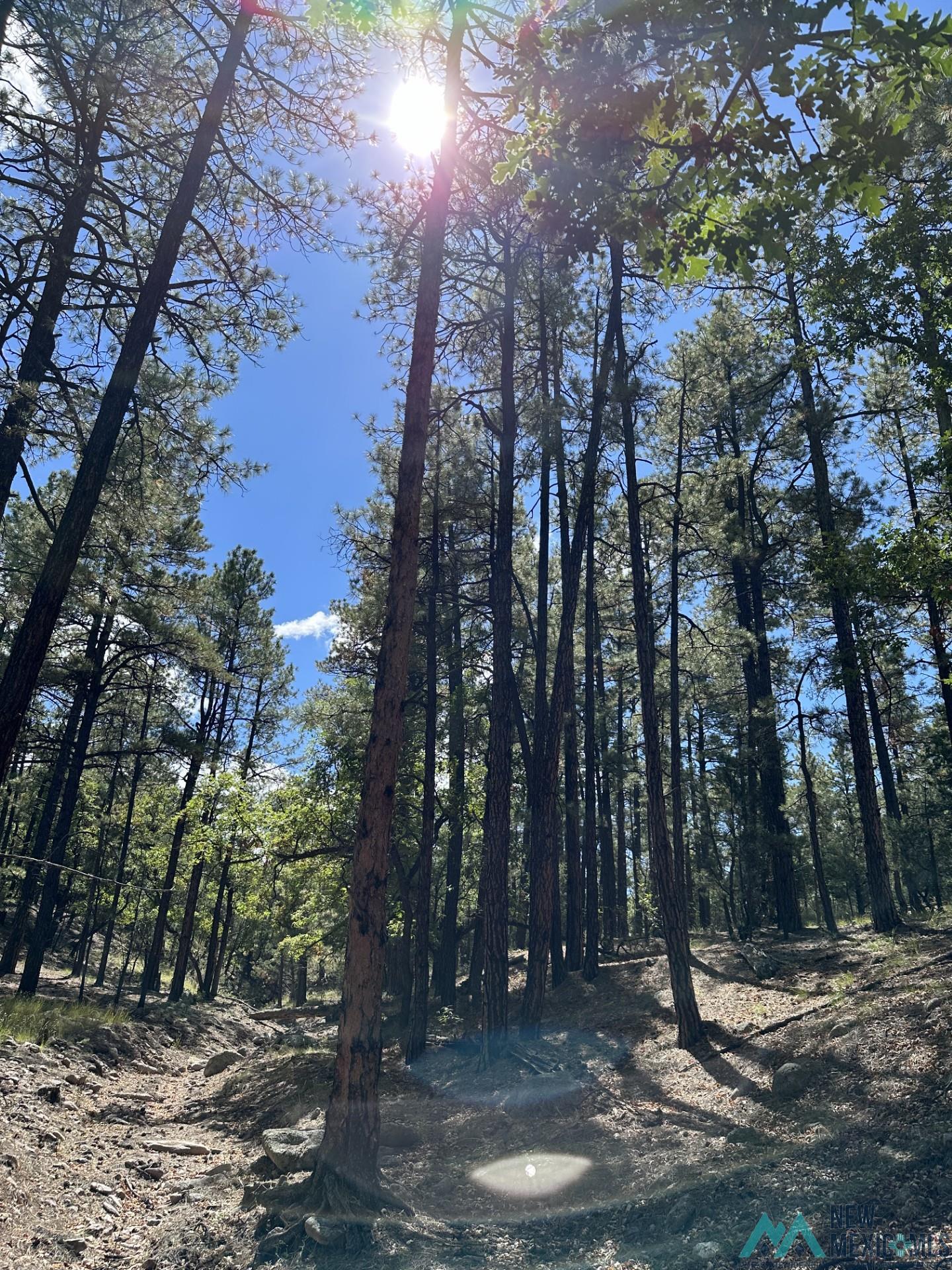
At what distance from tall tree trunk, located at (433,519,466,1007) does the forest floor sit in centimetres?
565

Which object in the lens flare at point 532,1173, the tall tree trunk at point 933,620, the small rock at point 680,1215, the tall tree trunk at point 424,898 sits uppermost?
the tall tree trunk at point 933,620

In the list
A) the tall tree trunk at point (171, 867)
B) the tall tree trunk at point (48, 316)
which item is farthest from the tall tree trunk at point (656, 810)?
the tall tree trunk at point (171, 867)

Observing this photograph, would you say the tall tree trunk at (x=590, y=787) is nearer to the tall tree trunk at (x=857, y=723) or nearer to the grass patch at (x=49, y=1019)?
the tall tree trunk at (x=857, y=723)

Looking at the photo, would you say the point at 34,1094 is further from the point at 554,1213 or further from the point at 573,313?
the point at 573,313

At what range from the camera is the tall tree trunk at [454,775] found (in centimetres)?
1759

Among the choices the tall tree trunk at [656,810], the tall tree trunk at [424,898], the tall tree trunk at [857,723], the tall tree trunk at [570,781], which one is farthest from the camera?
the tall tree trunk at [570,781]

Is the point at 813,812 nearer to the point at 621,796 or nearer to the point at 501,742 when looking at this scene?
the point at 621,796

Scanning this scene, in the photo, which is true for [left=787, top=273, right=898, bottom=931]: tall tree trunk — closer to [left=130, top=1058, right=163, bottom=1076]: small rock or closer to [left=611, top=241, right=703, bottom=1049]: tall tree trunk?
[left=611, top=241, right=703, bottom=1049]: tall tree trunk

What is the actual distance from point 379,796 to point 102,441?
15.6 ft

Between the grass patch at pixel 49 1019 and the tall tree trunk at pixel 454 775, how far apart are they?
811 centimetres

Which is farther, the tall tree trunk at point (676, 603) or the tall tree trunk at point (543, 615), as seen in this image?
the tall tree trunk at point (543, 615)

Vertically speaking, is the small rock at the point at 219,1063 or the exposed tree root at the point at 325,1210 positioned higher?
the exposed tree root at the point at 325,1210

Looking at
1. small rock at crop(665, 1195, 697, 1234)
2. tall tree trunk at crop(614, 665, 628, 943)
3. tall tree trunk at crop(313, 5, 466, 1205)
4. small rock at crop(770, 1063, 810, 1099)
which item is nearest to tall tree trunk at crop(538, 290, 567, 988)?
tall tree trunk at crop(614, 665, 628, 943)

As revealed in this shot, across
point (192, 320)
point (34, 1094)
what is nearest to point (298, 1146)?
point (34, 1094)
